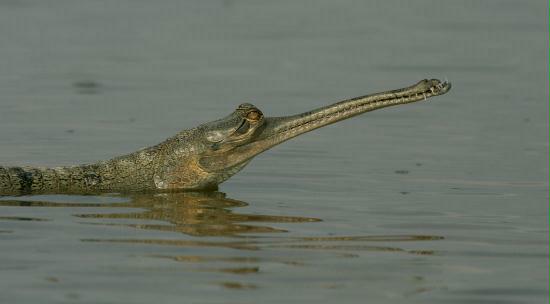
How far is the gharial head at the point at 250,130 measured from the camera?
39.7 ft

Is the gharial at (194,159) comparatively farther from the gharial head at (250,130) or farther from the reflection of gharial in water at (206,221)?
the reflection of gharial in water at (206,221)

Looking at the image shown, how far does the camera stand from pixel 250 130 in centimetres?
1244

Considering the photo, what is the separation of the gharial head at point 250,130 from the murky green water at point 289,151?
249mm

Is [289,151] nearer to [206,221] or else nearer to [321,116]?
[321,116]

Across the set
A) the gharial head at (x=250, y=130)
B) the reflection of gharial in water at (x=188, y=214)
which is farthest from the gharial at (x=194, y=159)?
the reflection of gharial in water at (x=188, y=214)

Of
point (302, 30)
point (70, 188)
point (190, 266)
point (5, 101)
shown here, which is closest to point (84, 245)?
point (190, 266)

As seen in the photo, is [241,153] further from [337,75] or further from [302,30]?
[302,30]

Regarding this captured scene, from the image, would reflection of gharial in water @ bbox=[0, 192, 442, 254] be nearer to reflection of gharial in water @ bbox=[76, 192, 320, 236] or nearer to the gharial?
reflection of gharial in water @ bbox=[76, 192, 320, 236]

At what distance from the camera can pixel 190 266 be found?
910cm

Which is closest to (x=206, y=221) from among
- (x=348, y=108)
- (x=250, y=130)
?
(x=250, y=130)

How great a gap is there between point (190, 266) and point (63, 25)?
50.9 ft

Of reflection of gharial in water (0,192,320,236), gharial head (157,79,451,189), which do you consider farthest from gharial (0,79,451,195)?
reflection of gharial in water (0,192,320,236)

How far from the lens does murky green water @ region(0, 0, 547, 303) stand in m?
8.91

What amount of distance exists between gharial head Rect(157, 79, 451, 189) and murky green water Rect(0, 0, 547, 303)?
0.82ft
